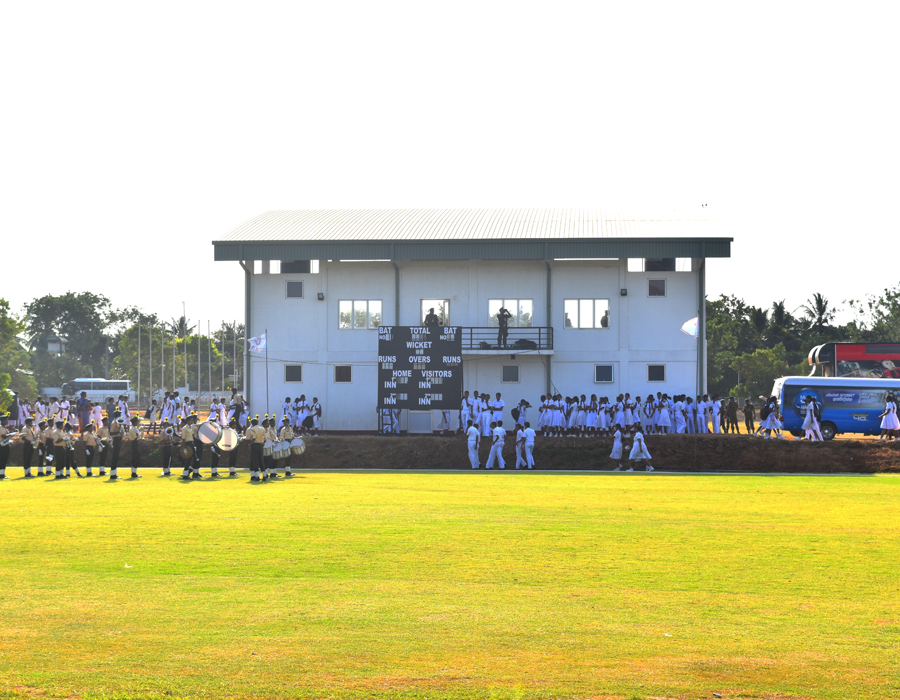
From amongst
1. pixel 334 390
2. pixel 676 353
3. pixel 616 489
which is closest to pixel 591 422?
pixel 676 353

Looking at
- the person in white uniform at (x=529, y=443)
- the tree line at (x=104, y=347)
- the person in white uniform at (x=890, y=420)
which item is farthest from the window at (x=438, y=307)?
the tree line at (x=104, y=347)

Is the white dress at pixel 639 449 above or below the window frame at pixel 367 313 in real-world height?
below

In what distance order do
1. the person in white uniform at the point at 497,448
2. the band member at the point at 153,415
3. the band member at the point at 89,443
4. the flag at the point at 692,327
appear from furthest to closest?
the band member at the point at 153,415 < the flag at the point at 692,327 < the person in white uniform at the point at 497,448 < the band member at the point at 89,443

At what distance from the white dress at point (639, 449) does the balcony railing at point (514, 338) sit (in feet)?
36.1

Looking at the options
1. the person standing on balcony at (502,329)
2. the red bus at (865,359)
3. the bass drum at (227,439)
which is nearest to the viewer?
the bass drum at (227,439)

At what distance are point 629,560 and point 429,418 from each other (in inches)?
1155

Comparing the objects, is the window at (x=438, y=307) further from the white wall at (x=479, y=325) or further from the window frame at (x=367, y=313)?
the window frame at (x=367, y=313)

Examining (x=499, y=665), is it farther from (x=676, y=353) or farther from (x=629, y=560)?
(x=676, y=353)

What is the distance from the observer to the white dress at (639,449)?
2959 centimetres

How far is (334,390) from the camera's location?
41.8 metres

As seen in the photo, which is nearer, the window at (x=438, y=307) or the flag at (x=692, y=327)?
the flag at (x=692, y=327)

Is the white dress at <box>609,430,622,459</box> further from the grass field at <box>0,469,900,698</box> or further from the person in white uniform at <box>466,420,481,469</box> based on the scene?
the grass field at <box>0,469,900,698</box>

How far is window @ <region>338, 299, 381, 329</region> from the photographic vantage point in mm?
42219

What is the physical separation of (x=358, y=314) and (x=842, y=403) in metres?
21.3
